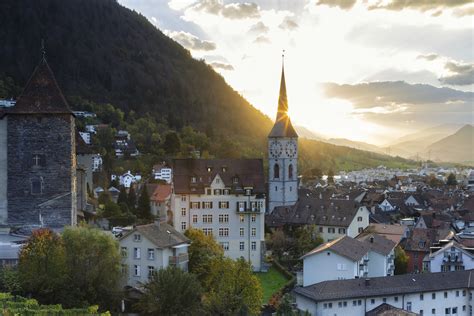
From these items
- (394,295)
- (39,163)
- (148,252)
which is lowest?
(394,295)

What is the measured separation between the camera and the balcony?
48656 mm

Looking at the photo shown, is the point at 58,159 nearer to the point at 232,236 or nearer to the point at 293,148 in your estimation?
the point at 232,236

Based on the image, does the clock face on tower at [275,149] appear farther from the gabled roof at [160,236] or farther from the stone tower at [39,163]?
the stone tower at [39,163]

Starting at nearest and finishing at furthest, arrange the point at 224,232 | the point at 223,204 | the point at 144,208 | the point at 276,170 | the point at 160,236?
1. the point at 160,236
2. the point at 224,232
3. the point at 223,204
4. the point at 144,208
5. the point at 276,170

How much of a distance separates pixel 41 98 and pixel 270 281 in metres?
25.4

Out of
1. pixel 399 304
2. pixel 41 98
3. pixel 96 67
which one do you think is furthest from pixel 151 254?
pixel 96 67

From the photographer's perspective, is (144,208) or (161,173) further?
(161,173)

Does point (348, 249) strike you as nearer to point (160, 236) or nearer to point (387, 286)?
point (387, 286)

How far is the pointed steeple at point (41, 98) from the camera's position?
4562cm

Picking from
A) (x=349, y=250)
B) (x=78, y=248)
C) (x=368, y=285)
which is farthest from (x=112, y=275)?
(x=349, y=250)

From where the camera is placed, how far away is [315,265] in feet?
182

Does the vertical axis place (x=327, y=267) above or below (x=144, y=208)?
below

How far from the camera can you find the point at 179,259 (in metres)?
49.1

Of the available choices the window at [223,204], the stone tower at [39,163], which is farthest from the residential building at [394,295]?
the stone tower at [39,163]
